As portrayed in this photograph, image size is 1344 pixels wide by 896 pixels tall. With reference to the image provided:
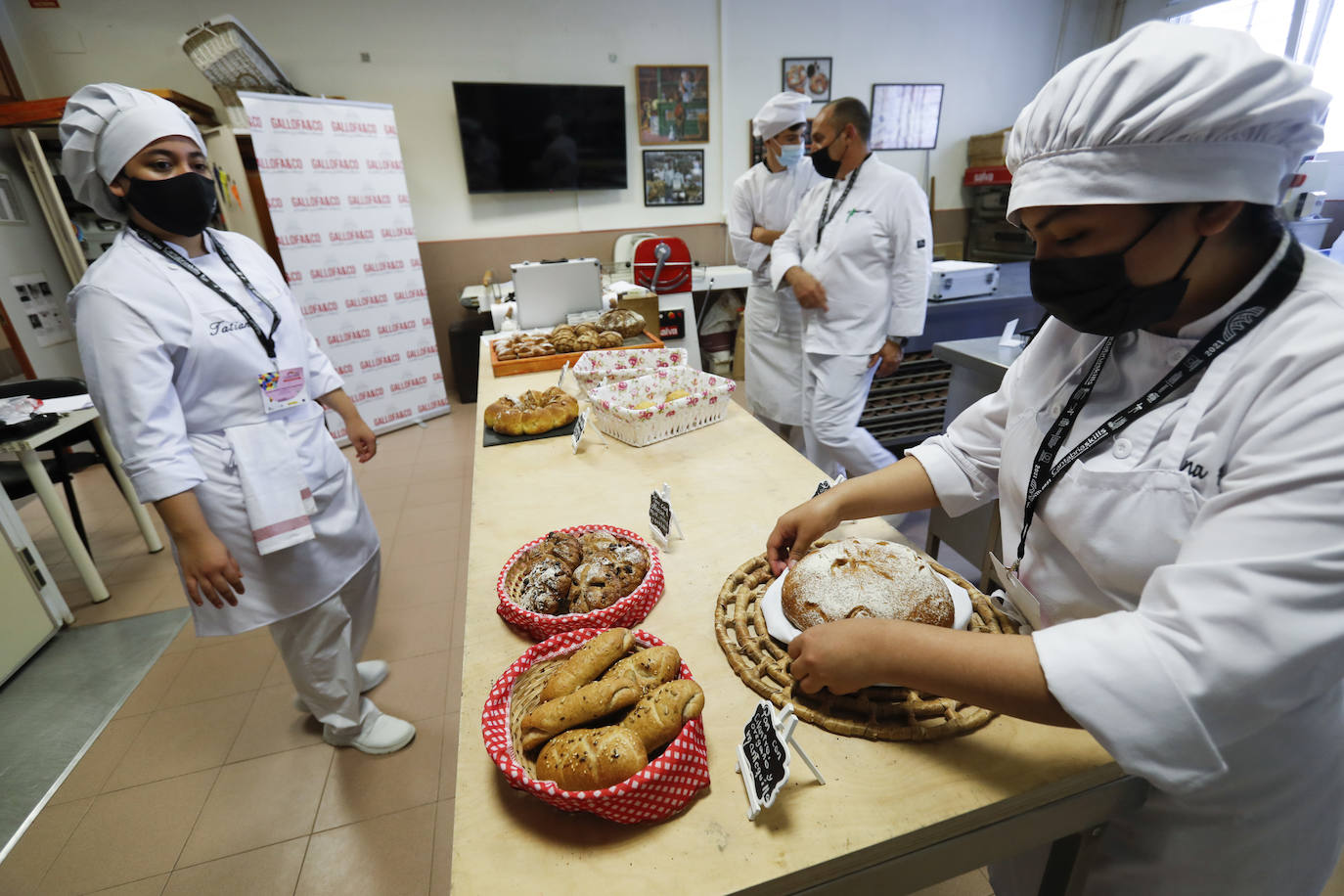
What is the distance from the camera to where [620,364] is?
218 centimetres

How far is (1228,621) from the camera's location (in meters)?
0.53

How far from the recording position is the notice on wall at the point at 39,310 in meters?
3.85

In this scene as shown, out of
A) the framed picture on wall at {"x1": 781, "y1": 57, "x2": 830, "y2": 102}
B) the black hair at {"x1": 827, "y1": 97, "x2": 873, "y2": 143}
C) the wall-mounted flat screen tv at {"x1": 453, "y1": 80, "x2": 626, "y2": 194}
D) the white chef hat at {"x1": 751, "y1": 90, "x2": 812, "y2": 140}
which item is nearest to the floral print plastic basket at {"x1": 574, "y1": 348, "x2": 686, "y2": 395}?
the black hair at {"x1": 827, "y1": 97, "x2": 873, "y2": 143}

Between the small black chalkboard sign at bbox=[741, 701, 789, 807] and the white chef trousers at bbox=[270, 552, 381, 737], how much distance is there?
4.62ft

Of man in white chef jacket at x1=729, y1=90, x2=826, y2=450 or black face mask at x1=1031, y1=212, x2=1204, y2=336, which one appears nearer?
black face mask at x1=1031, y1=212, x2=1204, y2=336

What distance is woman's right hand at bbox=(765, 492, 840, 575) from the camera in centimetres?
105

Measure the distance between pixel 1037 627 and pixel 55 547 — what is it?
457 centimetres

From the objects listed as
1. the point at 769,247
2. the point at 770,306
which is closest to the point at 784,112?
the point at 769,247

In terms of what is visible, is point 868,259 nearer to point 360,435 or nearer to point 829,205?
point 829,205

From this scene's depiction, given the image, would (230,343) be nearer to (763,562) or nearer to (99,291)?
(99,291)

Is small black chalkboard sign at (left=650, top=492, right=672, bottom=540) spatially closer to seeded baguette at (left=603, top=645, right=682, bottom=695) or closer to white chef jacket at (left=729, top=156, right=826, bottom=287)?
seeded baguette at (left=603, top=645, right=682, bottom=695)

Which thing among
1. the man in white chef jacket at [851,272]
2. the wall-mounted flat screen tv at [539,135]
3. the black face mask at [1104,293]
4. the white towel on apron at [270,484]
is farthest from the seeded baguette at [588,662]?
the wall-mounted flat screen tv at [539,135]

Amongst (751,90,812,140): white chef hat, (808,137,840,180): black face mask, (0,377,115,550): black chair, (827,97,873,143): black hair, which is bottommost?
(0,377,115,550): black chair

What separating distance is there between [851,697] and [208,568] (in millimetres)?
1393
